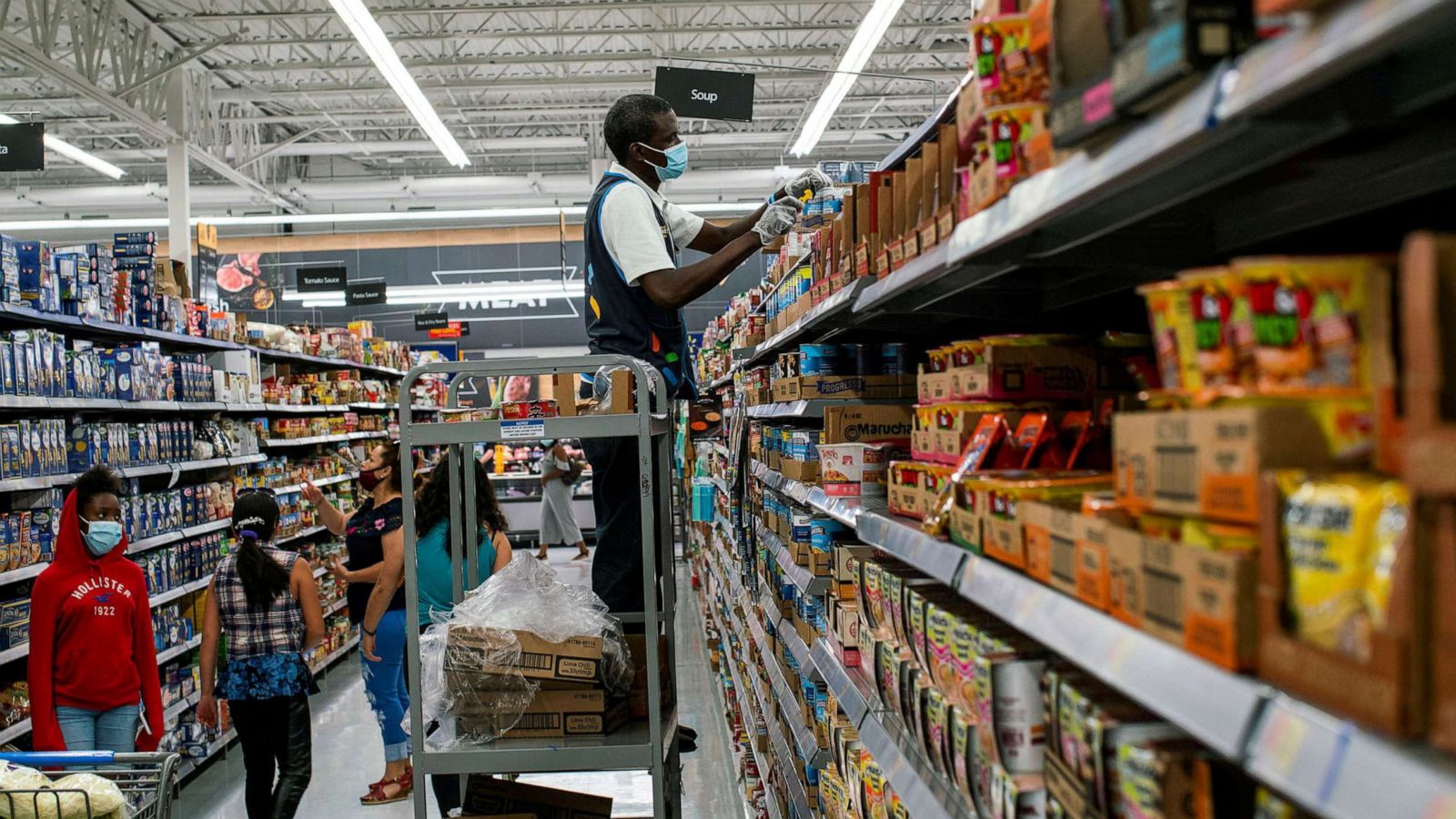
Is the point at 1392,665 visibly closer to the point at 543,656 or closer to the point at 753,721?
the point at 543,656

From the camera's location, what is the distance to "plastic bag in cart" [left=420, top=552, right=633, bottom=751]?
2.83m

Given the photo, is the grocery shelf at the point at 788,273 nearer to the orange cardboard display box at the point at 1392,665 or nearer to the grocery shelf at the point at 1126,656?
the grocery shelf at the point at 1126,656

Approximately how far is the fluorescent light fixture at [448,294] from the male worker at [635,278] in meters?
16.5

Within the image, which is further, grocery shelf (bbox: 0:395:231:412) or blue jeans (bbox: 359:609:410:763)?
blue jeans (bbox: 359:609:410:763)

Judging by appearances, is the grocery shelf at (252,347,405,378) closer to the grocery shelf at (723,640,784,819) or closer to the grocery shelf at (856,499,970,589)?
the grocery shelf at (723,640,784,819)

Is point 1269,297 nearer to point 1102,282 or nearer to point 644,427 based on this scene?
point 1102,282

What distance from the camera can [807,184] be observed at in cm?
357

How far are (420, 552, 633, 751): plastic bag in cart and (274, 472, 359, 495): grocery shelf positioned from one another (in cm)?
536

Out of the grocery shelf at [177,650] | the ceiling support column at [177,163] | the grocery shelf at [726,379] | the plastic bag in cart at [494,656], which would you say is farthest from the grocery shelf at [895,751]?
the ceiling support column at [177,163]

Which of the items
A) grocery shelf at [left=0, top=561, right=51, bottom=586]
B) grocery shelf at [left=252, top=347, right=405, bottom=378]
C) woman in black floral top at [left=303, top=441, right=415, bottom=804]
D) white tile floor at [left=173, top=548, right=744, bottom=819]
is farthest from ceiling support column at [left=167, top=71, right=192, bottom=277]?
grocery shelf at [left=0, top=561, right=51, bottom=586]

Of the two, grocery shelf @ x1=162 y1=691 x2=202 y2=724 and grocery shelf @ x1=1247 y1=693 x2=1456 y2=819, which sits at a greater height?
grocery shelf @ x1=1247 y1=693 x2=1456 y2=819

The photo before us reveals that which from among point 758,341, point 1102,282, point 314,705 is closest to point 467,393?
point 314,705

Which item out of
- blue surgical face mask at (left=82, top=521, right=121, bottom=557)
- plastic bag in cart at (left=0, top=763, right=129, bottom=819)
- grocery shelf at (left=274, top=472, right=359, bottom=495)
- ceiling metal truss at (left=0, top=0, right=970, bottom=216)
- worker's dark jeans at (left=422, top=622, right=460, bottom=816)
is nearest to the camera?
plastic bag in cart at (left=0, top=763, right=129, bottom=819)

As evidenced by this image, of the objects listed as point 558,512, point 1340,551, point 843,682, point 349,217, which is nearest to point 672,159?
point 843,682
